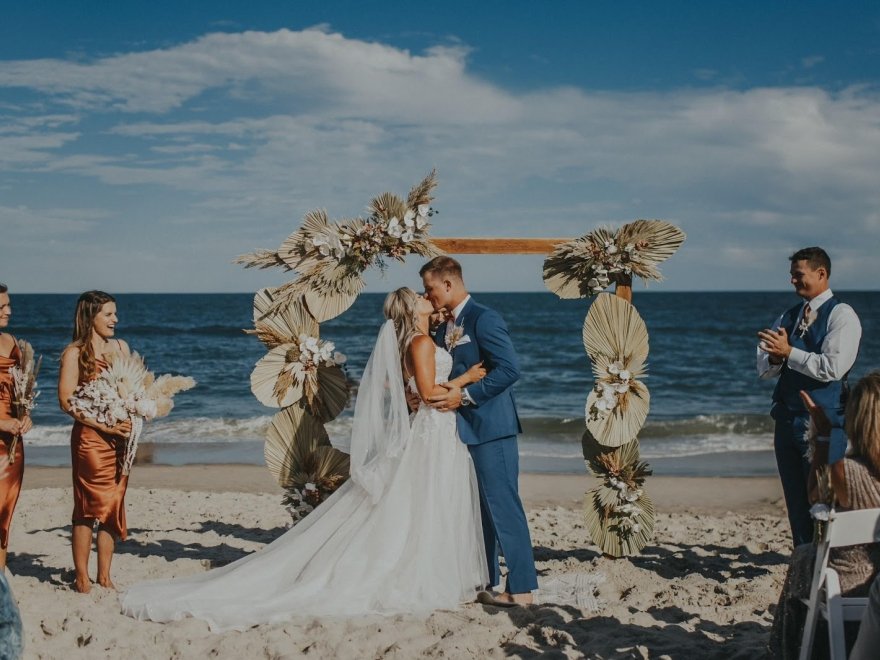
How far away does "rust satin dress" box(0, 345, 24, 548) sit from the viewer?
4.94 metres

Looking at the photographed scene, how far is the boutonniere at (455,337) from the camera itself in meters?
4.89

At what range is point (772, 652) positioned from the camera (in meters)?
3.45

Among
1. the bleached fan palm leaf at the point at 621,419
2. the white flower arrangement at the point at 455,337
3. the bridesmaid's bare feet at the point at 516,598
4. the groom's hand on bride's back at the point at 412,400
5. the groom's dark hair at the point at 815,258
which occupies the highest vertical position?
the groom's dark hair at the point at 815,258

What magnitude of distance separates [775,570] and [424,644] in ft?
9.51

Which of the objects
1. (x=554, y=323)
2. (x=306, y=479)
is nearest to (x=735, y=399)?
(x=306, y=479)

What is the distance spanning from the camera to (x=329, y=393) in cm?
568

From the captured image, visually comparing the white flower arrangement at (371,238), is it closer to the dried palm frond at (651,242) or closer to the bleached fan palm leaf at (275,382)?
the bleached fan palm leaf at (275,382)

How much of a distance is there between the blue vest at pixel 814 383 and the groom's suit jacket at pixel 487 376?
1550mm

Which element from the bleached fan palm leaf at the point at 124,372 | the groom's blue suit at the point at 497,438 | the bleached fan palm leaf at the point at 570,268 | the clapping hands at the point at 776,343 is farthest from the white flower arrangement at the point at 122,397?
the clapping hands at the point at 776,343

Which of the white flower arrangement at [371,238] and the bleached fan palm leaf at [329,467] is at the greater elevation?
the white flower arrangement at [371,238]

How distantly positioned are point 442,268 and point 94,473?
2441 millimetres

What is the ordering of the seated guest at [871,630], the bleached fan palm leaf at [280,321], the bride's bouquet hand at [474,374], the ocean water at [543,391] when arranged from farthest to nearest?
the ocean water at [543,391]
the bleached fan palm leaf at [280,321]
the bride's bouquet hand at [474,374]
the seated guest at [871,630]

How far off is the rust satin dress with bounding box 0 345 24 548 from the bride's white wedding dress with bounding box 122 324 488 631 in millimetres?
960

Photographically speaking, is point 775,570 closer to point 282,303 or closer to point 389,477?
point 389,477
